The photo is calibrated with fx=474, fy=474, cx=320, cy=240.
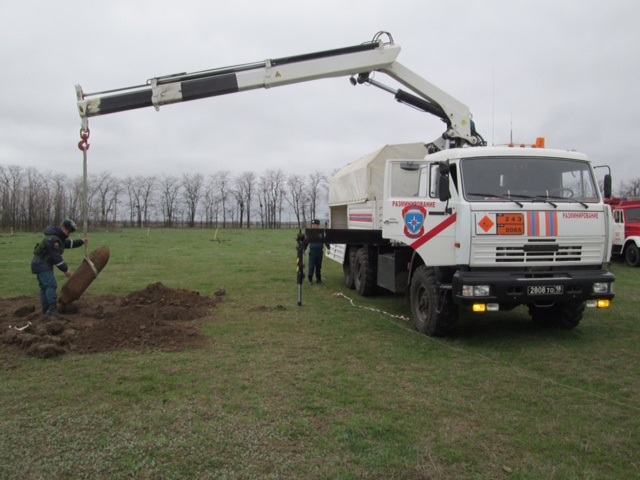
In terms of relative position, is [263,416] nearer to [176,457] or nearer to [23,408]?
[176,457]

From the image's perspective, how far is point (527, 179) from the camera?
22.1 feet

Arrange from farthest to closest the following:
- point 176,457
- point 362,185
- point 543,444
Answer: point 362,185 → point 543,444 → point 176,457

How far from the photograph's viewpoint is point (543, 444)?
12.7 feet

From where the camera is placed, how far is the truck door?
675 centimetres

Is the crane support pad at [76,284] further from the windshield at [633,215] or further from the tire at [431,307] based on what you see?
the windshield at [633,215]

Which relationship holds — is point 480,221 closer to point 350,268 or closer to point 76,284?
point 350,268

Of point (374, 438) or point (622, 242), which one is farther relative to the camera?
point (622, 242)

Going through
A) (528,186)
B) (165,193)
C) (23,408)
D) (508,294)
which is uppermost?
(165,193)

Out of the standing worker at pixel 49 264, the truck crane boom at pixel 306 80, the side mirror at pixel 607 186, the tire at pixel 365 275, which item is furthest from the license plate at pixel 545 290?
the standing worker at pixel 49 264

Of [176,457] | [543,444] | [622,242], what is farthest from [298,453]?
[622,242]

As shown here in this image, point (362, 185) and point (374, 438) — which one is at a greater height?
point (362, 185)

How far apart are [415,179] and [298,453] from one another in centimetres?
512

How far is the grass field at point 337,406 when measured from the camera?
355cm

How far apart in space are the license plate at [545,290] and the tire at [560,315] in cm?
118
